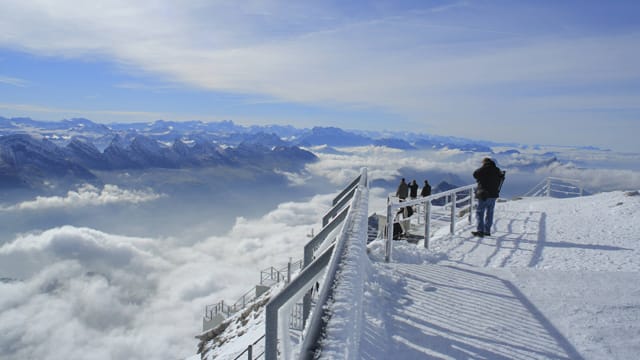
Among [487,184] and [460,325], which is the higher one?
[487,184]

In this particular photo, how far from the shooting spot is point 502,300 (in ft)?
19.6

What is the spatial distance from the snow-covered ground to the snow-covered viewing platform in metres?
0.01

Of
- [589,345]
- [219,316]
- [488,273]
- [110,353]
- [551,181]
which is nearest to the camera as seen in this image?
[589,345]

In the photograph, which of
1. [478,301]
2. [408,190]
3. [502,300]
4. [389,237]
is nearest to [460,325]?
[478,301]

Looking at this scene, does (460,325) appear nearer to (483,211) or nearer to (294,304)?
(294,304)

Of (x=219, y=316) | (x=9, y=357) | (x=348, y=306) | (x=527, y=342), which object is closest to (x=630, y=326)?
(x=527, y=342)

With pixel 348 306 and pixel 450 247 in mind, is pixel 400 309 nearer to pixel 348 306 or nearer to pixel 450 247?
pixel 348 306

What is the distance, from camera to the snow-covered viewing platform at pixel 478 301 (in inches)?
110

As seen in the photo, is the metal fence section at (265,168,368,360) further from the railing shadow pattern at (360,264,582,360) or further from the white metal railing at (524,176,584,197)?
the white metal railing at (524,176,584,197)

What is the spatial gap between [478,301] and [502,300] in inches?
15.2

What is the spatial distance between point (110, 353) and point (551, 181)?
675 feet

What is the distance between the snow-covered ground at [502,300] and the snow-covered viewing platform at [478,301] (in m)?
0.01

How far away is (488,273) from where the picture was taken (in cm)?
743

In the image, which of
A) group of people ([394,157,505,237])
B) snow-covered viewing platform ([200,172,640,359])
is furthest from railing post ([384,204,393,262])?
group of people ([394,157,505,237])
